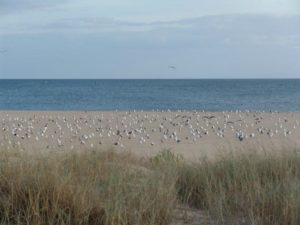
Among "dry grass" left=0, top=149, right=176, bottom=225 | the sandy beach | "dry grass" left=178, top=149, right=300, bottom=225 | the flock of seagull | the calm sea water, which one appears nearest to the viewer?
"dry grass" left=0, top=149, right=176, bottom=225

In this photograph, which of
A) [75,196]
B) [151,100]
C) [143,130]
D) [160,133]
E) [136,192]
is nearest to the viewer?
[75,196]

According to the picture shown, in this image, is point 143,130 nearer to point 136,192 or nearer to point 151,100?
point 136,192

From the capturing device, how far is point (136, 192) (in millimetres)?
5215

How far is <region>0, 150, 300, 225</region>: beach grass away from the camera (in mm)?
4914

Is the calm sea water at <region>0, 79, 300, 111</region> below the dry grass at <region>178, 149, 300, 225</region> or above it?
above

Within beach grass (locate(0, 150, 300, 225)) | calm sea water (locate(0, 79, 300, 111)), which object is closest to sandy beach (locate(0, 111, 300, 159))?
beach grass (locate(0, 150, 300, 225))

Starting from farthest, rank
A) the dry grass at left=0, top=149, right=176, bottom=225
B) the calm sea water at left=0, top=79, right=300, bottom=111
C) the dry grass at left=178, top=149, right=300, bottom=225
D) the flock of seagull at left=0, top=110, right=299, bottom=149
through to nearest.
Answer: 1. the calm sea water at left=0, top=79, right=300, bottom=111
2. the flock of seagull at left=0, top=110, right=299, bottom=149
3. the dry grass at left=178, top=149, right=300, bottom=225
4. the dry grass at left=0, top=149, right=176, bottom=225

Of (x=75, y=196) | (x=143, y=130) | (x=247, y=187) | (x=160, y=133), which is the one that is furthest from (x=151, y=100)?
(x=75, y=196)

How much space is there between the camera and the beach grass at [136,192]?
193 inches

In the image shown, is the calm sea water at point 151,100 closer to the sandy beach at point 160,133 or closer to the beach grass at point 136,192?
the sandy beach at point 160,133

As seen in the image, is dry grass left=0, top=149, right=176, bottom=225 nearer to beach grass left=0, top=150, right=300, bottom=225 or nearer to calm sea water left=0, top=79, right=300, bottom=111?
beach grass left=0, top=150, right=300, bottom=225

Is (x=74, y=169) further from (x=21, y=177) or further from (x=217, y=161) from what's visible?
(x=217, y=161)

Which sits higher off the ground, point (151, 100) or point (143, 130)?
point (151, 100)

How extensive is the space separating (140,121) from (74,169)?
54.5ft
